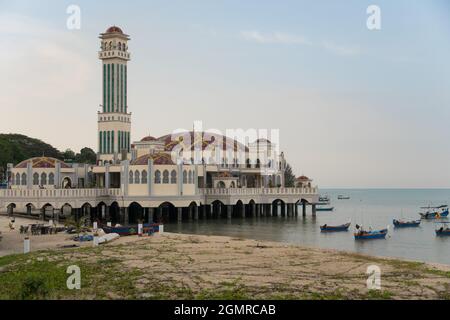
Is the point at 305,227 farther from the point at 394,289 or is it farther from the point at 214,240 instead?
the point at 394,289

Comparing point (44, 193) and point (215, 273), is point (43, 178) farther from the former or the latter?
point (215, 273)

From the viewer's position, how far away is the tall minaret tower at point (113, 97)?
259 feet

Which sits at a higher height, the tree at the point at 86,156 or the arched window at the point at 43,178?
the tree at the point at 86,156

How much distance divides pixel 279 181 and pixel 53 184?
108 ft

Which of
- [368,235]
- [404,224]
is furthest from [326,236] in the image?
[404,224]

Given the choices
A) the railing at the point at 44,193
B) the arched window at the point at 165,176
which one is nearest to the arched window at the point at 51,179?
the railing at the point at 44,193

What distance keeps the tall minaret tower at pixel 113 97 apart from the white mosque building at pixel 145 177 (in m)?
0.13

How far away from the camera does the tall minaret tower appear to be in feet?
259

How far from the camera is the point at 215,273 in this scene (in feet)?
87.2

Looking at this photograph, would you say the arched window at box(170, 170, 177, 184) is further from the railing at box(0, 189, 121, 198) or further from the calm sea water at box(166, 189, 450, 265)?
the railing at box(0, 189, 121, 198)

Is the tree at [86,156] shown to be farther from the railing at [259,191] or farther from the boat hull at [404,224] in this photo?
the boat hull at [404,224]

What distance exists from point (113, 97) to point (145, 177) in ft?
69.5

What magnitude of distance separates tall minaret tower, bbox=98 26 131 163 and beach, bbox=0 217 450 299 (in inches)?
1664

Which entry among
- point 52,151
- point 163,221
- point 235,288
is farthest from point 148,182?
point 52,151
